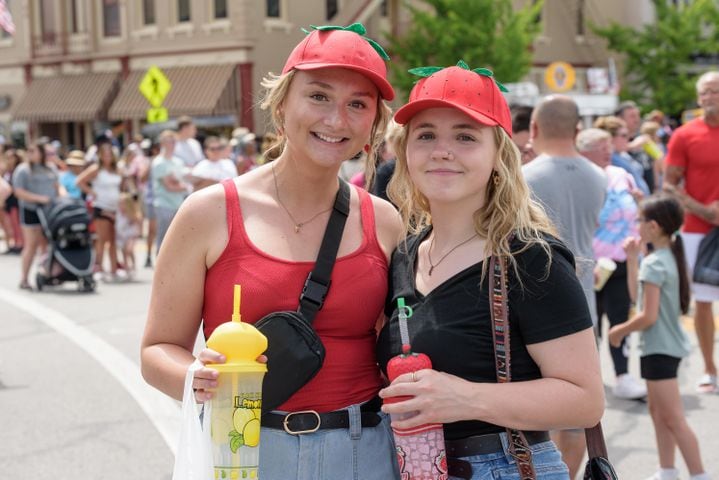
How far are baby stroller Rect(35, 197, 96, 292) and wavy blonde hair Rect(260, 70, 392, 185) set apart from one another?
1026cm

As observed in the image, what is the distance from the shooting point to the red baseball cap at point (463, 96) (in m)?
2.39

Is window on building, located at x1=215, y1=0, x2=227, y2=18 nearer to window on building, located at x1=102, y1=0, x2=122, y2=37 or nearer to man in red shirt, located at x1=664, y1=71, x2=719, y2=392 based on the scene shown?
window on building, located at x1=102, y1=0, x2=122, y2=37

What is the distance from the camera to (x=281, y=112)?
2.69 meters

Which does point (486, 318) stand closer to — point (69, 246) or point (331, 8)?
point (69, 246)

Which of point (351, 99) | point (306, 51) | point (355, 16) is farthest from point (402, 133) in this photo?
point (355, 16)

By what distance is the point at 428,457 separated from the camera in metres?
2.28

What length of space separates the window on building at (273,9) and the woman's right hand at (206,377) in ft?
90.7

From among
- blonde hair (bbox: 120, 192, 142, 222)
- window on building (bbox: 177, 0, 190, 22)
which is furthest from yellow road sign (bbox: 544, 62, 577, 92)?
window on building (bbox: 177, 0, 190, 22)

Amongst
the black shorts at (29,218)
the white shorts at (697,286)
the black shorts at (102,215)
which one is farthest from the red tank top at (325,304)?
the black shorts at (102,215)

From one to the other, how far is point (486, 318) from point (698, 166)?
6090 mm

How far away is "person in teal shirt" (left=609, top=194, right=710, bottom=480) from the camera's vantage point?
16.5ft

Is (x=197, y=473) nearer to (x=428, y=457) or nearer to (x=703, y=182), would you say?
(x=428, y=457)

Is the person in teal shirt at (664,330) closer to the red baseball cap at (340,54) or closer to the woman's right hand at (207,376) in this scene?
the red baseball cap at (340,54)

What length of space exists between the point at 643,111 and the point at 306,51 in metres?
34.7
